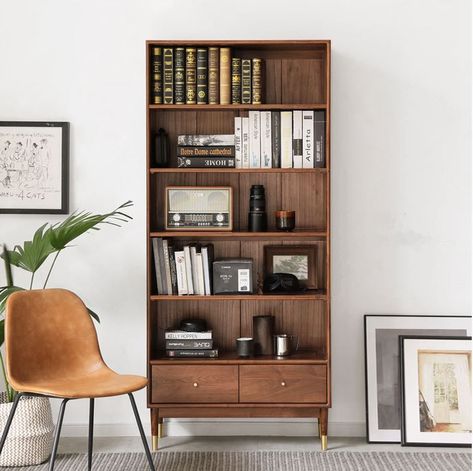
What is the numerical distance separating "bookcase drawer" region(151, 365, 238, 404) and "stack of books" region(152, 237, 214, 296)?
0.38 metres

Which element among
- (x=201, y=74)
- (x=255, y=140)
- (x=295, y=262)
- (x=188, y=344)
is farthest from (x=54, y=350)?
(x=201, y=74)

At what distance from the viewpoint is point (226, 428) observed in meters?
3.71

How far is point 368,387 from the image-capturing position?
11.9 feet

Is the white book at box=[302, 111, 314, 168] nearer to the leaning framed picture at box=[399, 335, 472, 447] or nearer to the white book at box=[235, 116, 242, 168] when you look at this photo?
the white book at box=[235, 116, 242, 168]

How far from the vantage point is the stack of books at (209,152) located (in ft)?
11.3

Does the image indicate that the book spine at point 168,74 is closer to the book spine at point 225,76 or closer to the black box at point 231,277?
the book spine at point 225,76

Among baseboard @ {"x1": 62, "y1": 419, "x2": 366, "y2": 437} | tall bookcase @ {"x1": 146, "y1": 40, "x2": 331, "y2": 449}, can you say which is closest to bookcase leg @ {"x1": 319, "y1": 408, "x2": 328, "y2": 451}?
tall bookcase @ {"x1": 146, "y1": 40, "x2": 331, "y2": 449}

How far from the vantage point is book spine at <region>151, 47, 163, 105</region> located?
340 cm

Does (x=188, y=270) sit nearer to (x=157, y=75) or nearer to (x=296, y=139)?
(x=296, y=139)

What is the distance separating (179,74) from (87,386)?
156 cm

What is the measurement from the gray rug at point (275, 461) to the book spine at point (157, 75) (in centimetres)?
176

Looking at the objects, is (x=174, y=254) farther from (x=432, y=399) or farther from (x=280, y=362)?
(x=432, y=399)

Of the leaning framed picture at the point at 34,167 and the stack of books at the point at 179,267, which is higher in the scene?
the leaning framed picture at the point at 34,167

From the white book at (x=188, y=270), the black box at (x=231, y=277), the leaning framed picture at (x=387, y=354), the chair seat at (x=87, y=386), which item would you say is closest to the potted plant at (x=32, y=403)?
the chair seat at (x=87, y=386)
